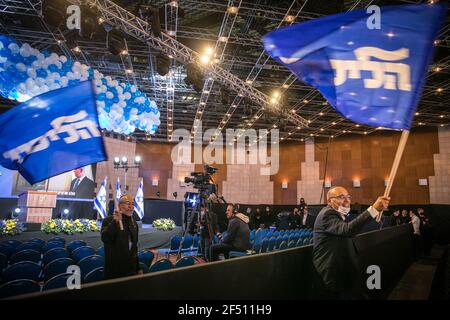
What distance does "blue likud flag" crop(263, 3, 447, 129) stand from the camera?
258cm

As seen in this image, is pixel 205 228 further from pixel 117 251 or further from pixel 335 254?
pixel 335 254

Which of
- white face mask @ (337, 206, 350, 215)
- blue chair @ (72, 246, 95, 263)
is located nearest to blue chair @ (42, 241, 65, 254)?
blue chair @ (72, 246, 95, 263)

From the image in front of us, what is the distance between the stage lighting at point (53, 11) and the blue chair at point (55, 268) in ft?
20.7

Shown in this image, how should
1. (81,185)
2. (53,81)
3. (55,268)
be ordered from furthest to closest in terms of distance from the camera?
(81,185), (53,81), (55,268)

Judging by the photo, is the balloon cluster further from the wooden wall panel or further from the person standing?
the wooden wall panel

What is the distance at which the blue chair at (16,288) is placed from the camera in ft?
8.60

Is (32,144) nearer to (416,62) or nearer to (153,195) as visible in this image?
(416,62)

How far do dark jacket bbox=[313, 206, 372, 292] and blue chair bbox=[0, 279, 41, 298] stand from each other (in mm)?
2745

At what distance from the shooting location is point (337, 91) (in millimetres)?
2789

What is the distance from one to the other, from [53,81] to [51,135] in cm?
694

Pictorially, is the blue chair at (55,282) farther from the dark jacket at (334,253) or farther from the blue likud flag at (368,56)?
the blue likud flag at (368,56)

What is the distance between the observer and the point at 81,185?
1584 centimetres

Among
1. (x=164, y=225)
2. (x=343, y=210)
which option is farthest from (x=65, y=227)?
(x=343, y=210)

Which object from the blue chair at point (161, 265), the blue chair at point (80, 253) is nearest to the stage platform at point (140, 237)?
the blue chair at point (80, 253)
